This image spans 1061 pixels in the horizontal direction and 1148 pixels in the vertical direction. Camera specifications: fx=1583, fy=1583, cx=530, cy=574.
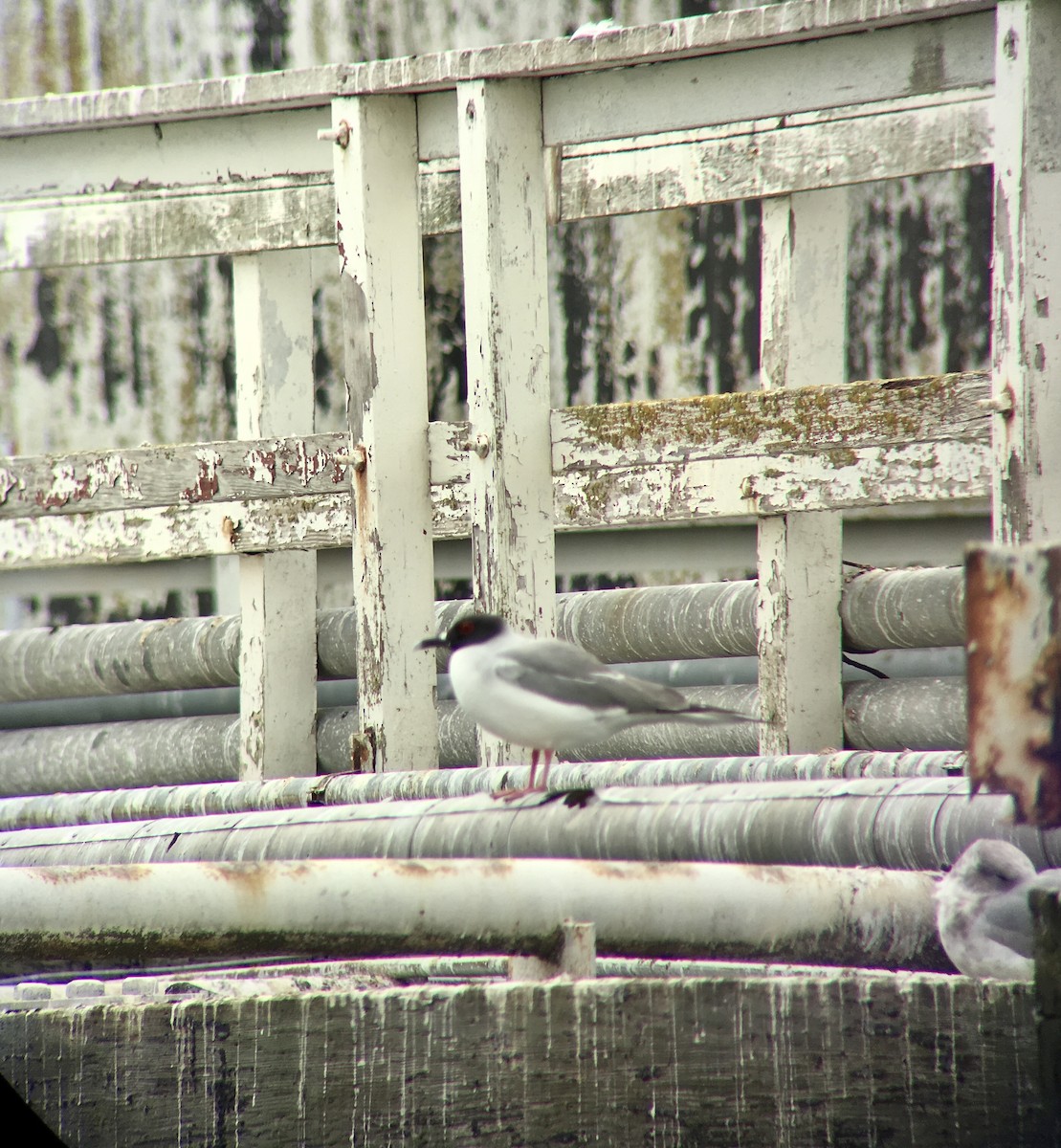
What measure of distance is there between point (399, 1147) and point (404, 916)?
36 centimetres

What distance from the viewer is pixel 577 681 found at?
271 centimetres

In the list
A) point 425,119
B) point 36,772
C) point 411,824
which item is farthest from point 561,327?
point 411,824

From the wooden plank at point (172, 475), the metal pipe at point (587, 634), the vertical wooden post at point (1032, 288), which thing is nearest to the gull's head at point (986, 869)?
the vertical wooden post at point (1032, 288)

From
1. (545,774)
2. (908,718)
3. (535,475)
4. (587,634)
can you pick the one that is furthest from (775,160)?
(545,774)

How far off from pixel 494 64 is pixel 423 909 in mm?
2772

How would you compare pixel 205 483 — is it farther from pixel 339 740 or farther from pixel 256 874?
pixel 256 874

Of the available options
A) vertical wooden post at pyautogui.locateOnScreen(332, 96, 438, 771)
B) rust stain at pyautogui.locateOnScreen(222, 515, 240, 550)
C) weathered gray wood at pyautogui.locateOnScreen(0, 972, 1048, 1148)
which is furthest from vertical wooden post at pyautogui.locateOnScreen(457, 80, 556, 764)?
weathered gray wood at pyautogui.locateOnScreen(0, 972, 1048, 1148)

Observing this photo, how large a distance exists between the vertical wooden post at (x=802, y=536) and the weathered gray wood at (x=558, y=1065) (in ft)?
7.65

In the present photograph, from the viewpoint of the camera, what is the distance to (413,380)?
4.53 metres

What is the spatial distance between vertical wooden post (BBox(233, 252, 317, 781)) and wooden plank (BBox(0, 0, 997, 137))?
581mm

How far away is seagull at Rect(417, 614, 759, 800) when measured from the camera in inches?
105

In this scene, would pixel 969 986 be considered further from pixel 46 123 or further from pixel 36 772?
pixel 36 772

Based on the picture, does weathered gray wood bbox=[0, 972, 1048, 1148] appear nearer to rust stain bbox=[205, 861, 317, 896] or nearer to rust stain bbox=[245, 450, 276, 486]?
rust stain bbox=[205, 861, 317, 896]

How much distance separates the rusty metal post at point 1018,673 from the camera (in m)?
1.82
